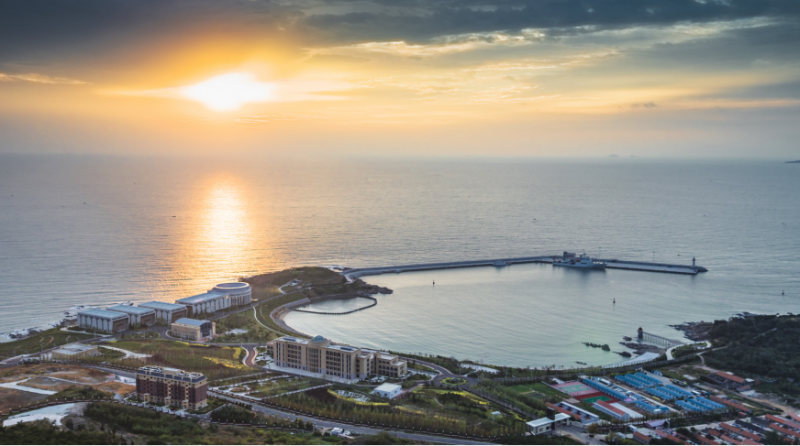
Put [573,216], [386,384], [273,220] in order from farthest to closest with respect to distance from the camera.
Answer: [573,216], [273,220], [386,384]

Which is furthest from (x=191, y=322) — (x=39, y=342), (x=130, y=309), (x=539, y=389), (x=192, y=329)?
(x=539, y=389)

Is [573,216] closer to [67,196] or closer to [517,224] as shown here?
[517,224]

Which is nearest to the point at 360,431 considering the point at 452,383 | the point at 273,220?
the point at 452,383

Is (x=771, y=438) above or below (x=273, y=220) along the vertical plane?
below

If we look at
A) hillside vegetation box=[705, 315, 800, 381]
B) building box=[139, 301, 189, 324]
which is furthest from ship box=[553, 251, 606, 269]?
building box=[139, 301, 189, 324]

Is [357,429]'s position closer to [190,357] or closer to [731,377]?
[190,357]

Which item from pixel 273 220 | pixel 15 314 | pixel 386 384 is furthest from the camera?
pixel 273 220

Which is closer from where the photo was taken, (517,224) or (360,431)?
(360,431)
